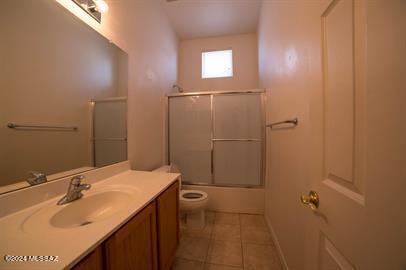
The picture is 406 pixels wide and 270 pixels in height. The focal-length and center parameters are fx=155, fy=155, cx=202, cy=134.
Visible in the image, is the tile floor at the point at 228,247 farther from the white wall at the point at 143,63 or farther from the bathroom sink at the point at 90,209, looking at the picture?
the white wall at the point at 143,63

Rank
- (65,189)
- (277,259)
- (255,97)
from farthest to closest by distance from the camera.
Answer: (255,97), (277,259), (65,189)

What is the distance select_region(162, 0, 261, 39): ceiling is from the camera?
85.8 inches

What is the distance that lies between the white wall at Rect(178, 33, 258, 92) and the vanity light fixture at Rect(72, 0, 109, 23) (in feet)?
6.39

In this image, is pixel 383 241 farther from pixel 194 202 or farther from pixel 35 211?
pixel 194 202

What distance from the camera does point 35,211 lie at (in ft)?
A: 2.40

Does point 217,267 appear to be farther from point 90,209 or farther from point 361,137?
point 361,137

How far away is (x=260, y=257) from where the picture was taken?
142cm

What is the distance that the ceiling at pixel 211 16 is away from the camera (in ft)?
7.15

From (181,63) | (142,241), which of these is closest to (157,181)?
(142,241)

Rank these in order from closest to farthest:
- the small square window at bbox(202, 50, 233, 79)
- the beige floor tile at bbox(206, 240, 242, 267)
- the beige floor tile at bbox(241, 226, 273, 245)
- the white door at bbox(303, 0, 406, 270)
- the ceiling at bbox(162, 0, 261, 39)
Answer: the white door at bbox(303, 0, 406, 270)
the beige floor tile at bbox(206, 240, 242, 267)
the beige floor tile at bbox(241, 226, 273, 245)
the ceiling at bbox(162, 0, 261, 39)
the small square window at bbox(202, 50, 233, 79)

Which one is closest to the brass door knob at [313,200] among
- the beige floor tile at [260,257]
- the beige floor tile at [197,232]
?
the beige floor tile at [260,257]

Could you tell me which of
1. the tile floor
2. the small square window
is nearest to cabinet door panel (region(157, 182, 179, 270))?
the tile floor

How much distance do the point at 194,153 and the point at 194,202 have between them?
832 millimetres

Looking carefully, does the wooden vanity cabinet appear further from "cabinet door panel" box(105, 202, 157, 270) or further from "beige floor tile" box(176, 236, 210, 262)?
"beige floor tile" box(176, 236, 210, 262)
